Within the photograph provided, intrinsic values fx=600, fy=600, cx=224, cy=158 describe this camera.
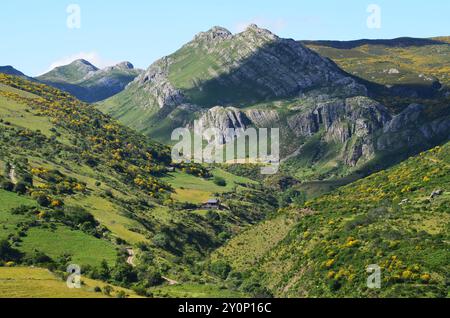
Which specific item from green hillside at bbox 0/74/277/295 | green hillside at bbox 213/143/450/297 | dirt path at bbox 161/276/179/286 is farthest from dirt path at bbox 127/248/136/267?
green hillside at bbox 213/143/450/297

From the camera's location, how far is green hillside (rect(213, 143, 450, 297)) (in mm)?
100312

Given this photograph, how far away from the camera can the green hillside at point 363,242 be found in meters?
100

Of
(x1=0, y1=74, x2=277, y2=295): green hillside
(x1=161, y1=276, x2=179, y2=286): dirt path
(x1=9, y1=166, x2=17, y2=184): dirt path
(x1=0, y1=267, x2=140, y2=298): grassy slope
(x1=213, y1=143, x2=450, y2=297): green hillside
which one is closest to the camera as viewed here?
(x1=0, y1=267, x2=140, y2=298): grassy slope

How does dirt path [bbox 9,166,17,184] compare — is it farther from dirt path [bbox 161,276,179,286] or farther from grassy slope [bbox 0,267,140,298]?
grassy slope [bbox 0,267,140,298]

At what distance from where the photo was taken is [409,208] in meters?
128

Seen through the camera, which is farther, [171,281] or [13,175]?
[13,175]

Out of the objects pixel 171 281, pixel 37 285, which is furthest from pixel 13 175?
pixel 37 285

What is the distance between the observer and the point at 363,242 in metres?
118

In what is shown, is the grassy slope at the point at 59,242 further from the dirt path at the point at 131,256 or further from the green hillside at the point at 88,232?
the dirt path at the point at 131,256

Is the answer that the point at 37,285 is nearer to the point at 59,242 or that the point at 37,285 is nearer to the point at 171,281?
the point at 59,242

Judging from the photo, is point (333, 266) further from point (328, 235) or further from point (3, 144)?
point (3, 144)
